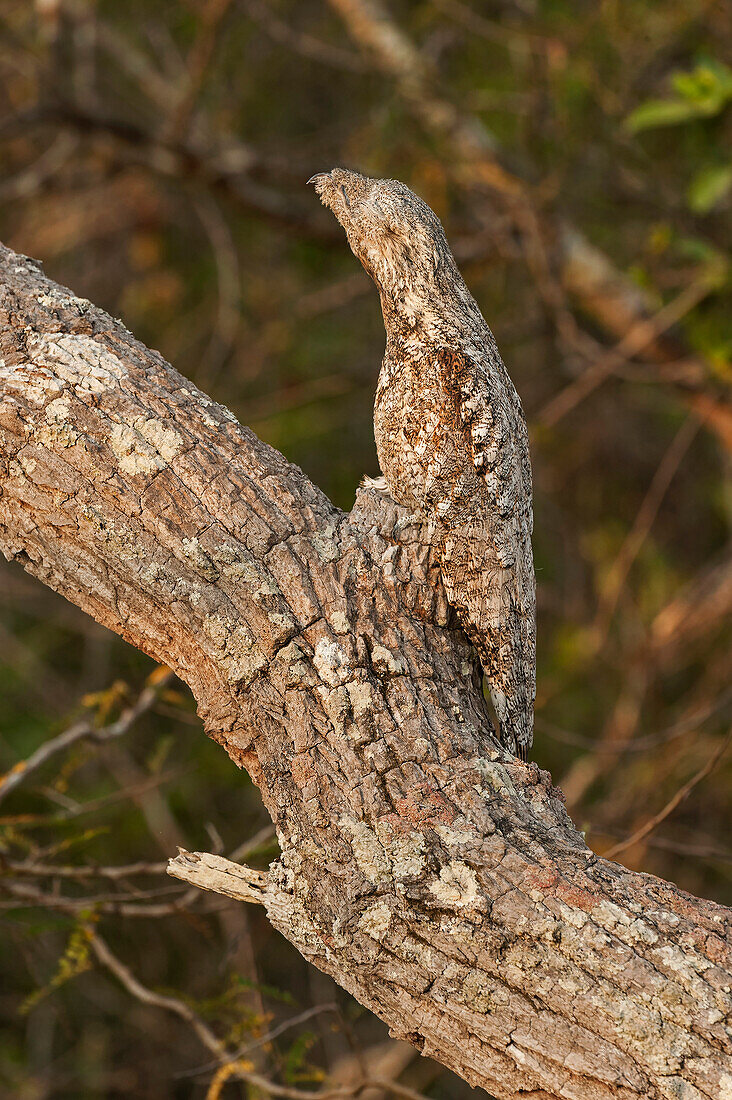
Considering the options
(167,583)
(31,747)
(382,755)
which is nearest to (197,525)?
(167,583)

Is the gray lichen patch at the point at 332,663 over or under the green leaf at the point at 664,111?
under

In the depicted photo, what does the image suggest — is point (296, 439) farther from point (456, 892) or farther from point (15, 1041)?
point (456, 892)

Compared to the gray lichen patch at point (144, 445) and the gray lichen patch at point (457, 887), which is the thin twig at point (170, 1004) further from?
the gray lichen patch at point (144, 445)

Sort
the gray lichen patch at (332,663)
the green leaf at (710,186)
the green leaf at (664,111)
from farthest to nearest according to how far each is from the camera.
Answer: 1. the green leaf at (710,186)
2. the green leaf at (664,111)
3. the gray lichen patch at (332,663)

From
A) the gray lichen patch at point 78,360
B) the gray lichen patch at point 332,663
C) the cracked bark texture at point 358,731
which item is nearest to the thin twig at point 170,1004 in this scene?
the cracked bark texture at point 358,731

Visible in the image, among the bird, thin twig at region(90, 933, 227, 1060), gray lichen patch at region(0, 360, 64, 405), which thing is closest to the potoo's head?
the bird

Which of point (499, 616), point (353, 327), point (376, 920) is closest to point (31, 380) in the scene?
point (499, 616)

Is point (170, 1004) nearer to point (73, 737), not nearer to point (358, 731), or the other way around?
point (73, 737)
